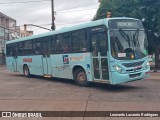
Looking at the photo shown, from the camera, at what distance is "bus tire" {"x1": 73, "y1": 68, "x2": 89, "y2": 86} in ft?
45.2

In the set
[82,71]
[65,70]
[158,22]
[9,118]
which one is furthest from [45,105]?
[158,22]

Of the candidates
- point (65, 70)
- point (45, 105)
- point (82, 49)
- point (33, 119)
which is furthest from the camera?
point (65, 70)

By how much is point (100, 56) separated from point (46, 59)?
5728 mm

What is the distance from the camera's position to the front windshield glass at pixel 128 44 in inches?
466

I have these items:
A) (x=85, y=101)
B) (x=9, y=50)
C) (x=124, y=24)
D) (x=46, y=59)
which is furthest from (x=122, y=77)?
(x=9, y=50)

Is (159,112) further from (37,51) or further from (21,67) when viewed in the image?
(21,67)

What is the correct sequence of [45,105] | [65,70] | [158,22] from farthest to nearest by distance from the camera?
[158,22] → [65,70] → [45,105]

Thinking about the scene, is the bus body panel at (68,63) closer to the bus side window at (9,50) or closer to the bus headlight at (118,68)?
the bus headlight at (118,68)

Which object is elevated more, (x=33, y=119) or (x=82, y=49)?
(x=82, y=49)

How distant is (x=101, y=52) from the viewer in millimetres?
12328

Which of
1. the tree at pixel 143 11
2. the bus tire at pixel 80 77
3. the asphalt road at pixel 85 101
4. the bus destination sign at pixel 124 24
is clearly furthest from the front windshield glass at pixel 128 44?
the tree at pixel 143 11

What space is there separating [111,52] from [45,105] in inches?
159

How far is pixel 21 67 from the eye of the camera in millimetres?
21453

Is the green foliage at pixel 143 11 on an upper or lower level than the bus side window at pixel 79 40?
upper
